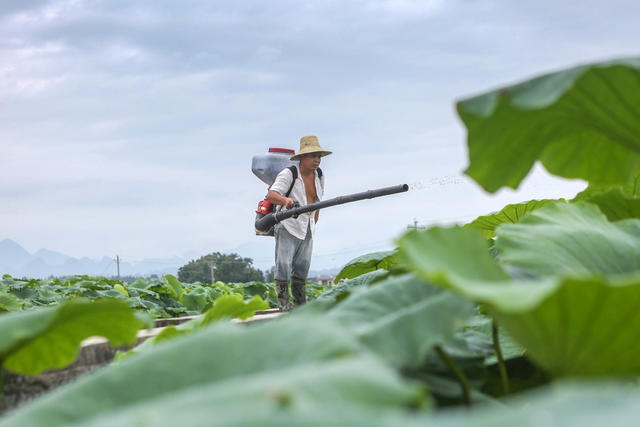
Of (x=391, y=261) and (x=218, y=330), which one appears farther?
(x=391, y=261)

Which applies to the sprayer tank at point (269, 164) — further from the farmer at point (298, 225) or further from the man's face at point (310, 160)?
the man's face at point (310, 160)

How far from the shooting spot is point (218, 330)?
489mm

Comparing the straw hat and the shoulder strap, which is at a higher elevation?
the straw hat

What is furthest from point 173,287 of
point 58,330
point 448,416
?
point 448,416

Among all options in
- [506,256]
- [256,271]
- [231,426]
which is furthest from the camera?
[256,271]

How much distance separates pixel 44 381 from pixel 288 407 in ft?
3.95

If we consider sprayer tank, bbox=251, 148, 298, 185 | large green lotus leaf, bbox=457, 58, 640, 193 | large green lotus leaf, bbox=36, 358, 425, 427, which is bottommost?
large green lotus leaf, bbox=36, 358, 425, 427

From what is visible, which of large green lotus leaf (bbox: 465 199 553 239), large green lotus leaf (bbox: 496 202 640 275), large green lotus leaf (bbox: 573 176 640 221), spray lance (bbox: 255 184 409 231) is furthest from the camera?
spray lance (bbox: 255 184 409 231)

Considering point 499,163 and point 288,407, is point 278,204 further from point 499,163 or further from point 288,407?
point 288,407

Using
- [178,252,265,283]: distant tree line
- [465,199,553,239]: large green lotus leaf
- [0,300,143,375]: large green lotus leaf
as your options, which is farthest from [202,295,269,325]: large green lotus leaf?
[178,252,265,283]: distant tree line

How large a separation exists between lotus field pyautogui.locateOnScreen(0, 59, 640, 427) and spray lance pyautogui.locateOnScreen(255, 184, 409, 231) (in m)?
3.07

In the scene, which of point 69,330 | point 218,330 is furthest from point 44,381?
point 218,330

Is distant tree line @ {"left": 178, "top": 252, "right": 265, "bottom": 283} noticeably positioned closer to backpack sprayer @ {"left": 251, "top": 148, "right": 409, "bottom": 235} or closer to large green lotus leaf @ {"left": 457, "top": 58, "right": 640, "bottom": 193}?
backpack sprayer @ {"left": 251, "top": 148, "right": 409, "bottom": 235}

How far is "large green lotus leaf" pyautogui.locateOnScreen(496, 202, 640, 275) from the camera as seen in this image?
74 centimetres
